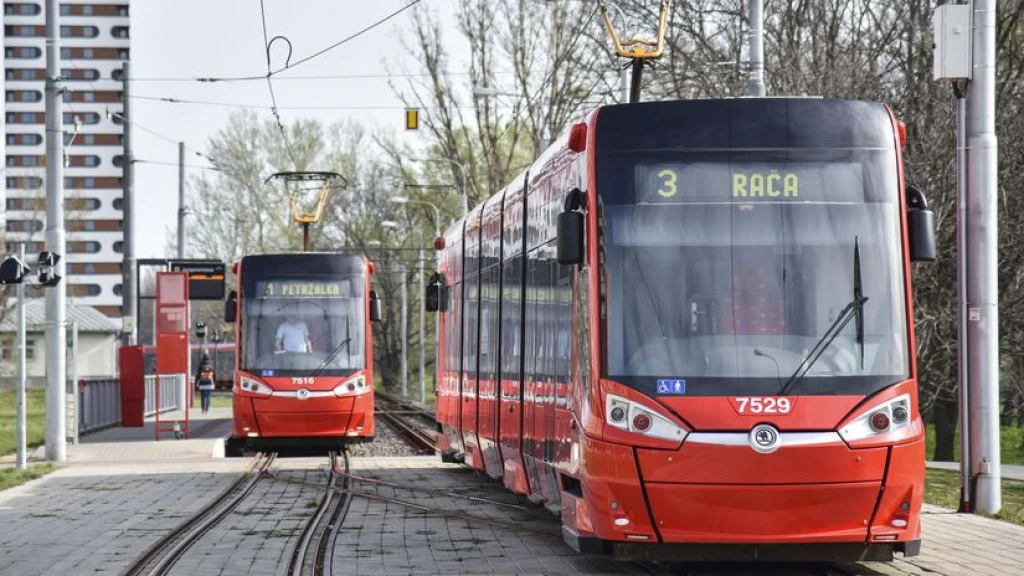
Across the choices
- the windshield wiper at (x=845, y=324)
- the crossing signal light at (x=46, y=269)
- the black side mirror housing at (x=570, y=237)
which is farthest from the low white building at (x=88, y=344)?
the windshield wiper at (x=845, y=324)

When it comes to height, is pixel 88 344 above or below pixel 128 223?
below

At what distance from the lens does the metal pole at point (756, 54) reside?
19.7 meters

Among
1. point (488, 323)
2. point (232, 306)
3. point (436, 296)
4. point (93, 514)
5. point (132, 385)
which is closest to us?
point (93, 514)

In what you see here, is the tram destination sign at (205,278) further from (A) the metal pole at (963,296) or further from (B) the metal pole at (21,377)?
(A) the metal pole at (963,296)

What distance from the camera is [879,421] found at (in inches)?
404

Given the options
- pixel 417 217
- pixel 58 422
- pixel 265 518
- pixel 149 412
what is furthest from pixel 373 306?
pixel 417 217

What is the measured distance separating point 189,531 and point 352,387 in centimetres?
1094

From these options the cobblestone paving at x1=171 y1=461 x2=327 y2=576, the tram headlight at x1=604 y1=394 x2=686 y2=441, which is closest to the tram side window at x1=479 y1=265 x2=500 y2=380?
the cobblestone paving at x1=171 y1=461 x2=327 y2=576

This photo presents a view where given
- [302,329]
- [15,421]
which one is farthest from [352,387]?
[15,421]

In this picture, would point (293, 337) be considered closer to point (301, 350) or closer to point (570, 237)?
point (301, 350)

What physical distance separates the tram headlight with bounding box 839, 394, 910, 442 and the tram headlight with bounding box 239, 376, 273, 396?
15920 millimetres

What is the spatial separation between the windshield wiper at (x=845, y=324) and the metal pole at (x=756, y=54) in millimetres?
9232

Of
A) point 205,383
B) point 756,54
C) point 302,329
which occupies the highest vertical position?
point 756,54

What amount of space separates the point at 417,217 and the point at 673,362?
59.3 meters
